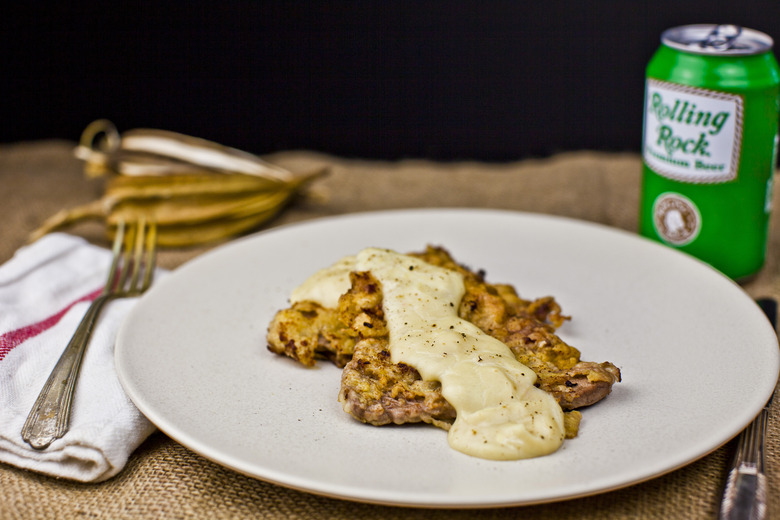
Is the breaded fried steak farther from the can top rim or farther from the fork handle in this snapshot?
the can top rim

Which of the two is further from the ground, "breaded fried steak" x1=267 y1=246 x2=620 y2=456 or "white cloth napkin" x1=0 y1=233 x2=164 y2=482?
"breaded fried steak" x1=267 y1=246 x2=620 y2=456

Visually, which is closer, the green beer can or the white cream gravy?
the white cream gravy

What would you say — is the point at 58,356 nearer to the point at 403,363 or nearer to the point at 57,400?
the point at 57,400

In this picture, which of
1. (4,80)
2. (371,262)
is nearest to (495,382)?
(371,262)

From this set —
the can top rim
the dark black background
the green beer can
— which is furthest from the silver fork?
the dark black background

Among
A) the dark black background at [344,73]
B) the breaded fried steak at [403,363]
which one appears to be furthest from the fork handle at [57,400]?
the dark black background at [344,73]

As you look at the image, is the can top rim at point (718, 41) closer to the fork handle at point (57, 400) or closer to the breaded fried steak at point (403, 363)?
the breaded fried steak at point (403, 363)

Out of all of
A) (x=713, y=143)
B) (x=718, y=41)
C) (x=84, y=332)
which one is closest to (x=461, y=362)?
(x=84, y=332)

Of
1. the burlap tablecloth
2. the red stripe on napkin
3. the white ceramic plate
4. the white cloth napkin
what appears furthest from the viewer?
the red stripe on napkin
